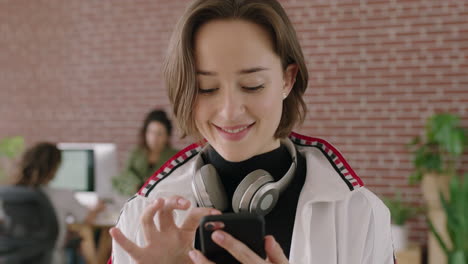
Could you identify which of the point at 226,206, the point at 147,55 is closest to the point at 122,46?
the point at 147,55

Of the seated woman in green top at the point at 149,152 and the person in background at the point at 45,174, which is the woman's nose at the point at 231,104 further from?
the seated woman in green top at the point at 149,152

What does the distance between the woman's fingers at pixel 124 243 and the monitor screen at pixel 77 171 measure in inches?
149

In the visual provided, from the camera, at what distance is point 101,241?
488cm

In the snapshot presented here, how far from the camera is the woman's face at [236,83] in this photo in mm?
981

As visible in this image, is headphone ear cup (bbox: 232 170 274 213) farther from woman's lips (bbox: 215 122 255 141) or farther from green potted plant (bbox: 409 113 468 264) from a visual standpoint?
green potted plant (bbox: 409 113 468 264)

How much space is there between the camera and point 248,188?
1049mm

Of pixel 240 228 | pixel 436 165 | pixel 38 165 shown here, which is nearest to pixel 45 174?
pixel 38 165

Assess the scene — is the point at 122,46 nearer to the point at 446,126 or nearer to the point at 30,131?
the point at 30,131

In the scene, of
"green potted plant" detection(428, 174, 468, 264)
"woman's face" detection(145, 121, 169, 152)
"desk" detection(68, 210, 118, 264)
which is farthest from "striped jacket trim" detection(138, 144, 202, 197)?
"desk" detection(68, 210, 118, 264)

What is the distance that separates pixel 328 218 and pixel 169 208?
0.31m

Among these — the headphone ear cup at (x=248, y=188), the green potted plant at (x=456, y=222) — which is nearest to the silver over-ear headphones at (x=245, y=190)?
the headphone ear cup at (x=248, y=188)

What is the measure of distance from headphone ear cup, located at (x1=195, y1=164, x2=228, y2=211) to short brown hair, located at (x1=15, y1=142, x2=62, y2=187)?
9.14ft

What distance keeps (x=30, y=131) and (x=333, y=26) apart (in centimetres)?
334

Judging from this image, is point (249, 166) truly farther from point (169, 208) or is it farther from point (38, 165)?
point (38, 165)
